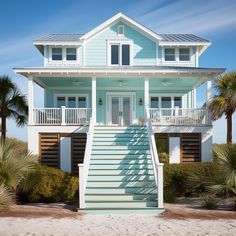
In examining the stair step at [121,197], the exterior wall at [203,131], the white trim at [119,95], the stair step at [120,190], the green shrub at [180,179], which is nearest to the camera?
the stair step at [121,197]

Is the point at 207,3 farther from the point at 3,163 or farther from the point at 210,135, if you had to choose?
the point at 3,163

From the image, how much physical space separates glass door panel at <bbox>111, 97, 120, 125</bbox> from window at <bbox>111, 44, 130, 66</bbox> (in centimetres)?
257

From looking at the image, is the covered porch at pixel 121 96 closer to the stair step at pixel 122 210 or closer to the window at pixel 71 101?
the window at pixel 71 101

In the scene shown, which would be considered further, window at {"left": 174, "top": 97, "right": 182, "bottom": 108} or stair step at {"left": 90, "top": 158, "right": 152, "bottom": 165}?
window at {"left": 174, "top": 97, "right": 182, "bottom": 108}

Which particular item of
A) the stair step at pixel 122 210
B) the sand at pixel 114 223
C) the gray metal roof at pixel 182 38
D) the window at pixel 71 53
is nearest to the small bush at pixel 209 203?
the sand at pixel 114 223

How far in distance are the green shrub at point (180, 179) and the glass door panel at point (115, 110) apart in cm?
783

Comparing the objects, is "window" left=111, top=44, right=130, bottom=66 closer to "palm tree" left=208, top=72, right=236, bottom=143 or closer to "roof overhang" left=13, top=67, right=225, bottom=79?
"roof overhang" left=13, top=67, right=225, bottom=79

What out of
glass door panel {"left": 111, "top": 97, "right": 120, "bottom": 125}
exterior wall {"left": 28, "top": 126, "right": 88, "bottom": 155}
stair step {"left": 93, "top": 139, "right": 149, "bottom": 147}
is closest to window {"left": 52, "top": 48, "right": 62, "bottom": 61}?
glass door panel {"left": 111, "top": 97, "right": 120, "bottom": 125}

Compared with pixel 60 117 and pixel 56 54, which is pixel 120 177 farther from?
pixel 56 54

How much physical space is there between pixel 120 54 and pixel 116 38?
124 centimetres

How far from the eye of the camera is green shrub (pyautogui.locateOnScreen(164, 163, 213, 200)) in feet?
46.7

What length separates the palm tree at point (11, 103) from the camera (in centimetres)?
1980

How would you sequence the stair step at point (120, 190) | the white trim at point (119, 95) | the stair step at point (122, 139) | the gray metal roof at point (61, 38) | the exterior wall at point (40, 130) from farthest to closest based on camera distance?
the white trim at point (119, 95)
the gray metal roof at point (61, 38)
the exterior wall at point (40, 130)
the stair step at point (122, 139)
the stair step at point (120, 190)

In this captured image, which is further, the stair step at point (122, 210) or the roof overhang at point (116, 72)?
the roof overhang at point (116, 72)
